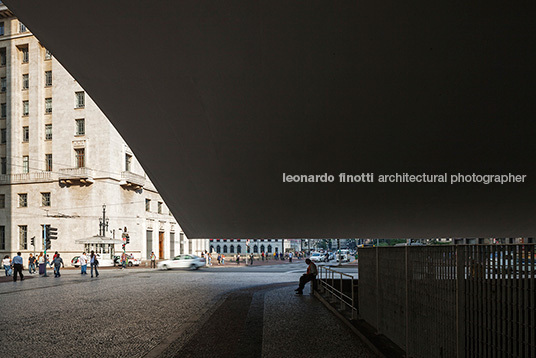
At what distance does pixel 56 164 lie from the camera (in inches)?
2079

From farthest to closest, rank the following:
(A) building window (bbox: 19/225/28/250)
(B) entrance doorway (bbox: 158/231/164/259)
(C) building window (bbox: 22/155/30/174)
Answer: (B) entrance doorway (bbox: 158/231/164/259) → (C) building window (bbox: 22/155/30/174) → (A) building window (bbox: 19/225/28/250)

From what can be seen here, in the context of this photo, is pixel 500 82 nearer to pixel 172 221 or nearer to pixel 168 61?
pixel 168 61

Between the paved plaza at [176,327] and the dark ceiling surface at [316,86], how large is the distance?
11.4 feet

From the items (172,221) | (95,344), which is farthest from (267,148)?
(172,221)

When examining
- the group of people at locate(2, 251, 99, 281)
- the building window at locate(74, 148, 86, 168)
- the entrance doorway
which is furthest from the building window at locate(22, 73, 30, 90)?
the group of people at locate(2, 251, 99, 281)

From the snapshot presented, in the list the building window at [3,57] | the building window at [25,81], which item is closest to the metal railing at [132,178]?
the building window at [25,81]

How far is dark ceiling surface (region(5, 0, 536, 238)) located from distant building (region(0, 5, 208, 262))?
141ft

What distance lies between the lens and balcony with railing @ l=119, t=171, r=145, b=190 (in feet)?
171

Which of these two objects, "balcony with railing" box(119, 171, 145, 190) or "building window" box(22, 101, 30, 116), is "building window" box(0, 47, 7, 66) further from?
"balcony with railing" box(119, 171, 145, 190)

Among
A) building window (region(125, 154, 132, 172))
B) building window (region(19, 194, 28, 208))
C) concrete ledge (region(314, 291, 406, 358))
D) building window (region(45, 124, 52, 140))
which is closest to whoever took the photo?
concrete ledge (region(314, 291, 406, 358))

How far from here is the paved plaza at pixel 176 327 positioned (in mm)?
8031

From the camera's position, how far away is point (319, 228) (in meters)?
15.8

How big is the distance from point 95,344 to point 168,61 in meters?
5.70

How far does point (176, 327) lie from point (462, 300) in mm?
7217
